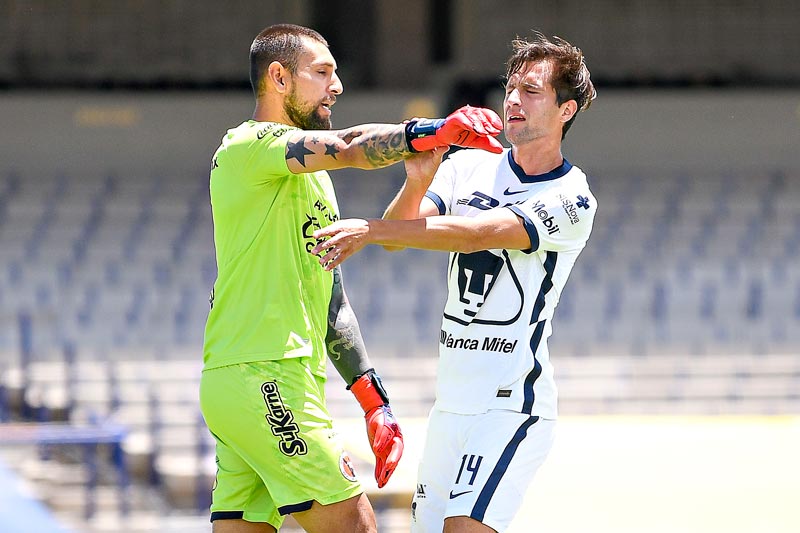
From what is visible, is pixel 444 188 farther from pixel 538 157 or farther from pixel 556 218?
pixel 556 218

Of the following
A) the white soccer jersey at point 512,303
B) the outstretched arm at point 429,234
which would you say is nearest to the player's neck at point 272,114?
the outstretched arm at point 429,234

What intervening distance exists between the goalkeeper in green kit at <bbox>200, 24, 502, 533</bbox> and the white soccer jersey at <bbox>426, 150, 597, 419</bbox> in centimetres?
47

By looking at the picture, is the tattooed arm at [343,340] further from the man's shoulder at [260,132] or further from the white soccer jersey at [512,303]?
the man's shoulder at [260,132]

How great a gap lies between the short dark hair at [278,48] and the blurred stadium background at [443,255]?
4647mm

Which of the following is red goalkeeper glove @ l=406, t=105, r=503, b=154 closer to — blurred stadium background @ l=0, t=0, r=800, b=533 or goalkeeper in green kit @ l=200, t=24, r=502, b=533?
goalkeeper in green kit @ l=200, t=24, r=502, b=533

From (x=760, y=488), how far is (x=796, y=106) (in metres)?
12.2

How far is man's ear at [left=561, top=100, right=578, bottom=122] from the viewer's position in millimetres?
3906

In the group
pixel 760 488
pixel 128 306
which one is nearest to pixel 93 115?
pixel 128 306

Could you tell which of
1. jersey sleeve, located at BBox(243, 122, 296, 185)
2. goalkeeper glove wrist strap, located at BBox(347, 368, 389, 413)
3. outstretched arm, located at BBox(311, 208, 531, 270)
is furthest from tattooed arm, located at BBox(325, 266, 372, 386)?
jersey sleeve, located at BBox(243, 122, 296, 185)

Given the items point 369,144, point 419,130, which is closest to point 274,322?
point 369,144

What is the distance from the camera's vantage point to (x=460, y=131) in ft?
10.7

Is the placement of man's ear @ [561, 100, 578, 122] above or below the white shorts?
above

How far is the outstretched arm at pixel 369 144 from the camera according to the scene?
335 cm

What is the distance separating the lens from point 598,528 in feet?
26.6
